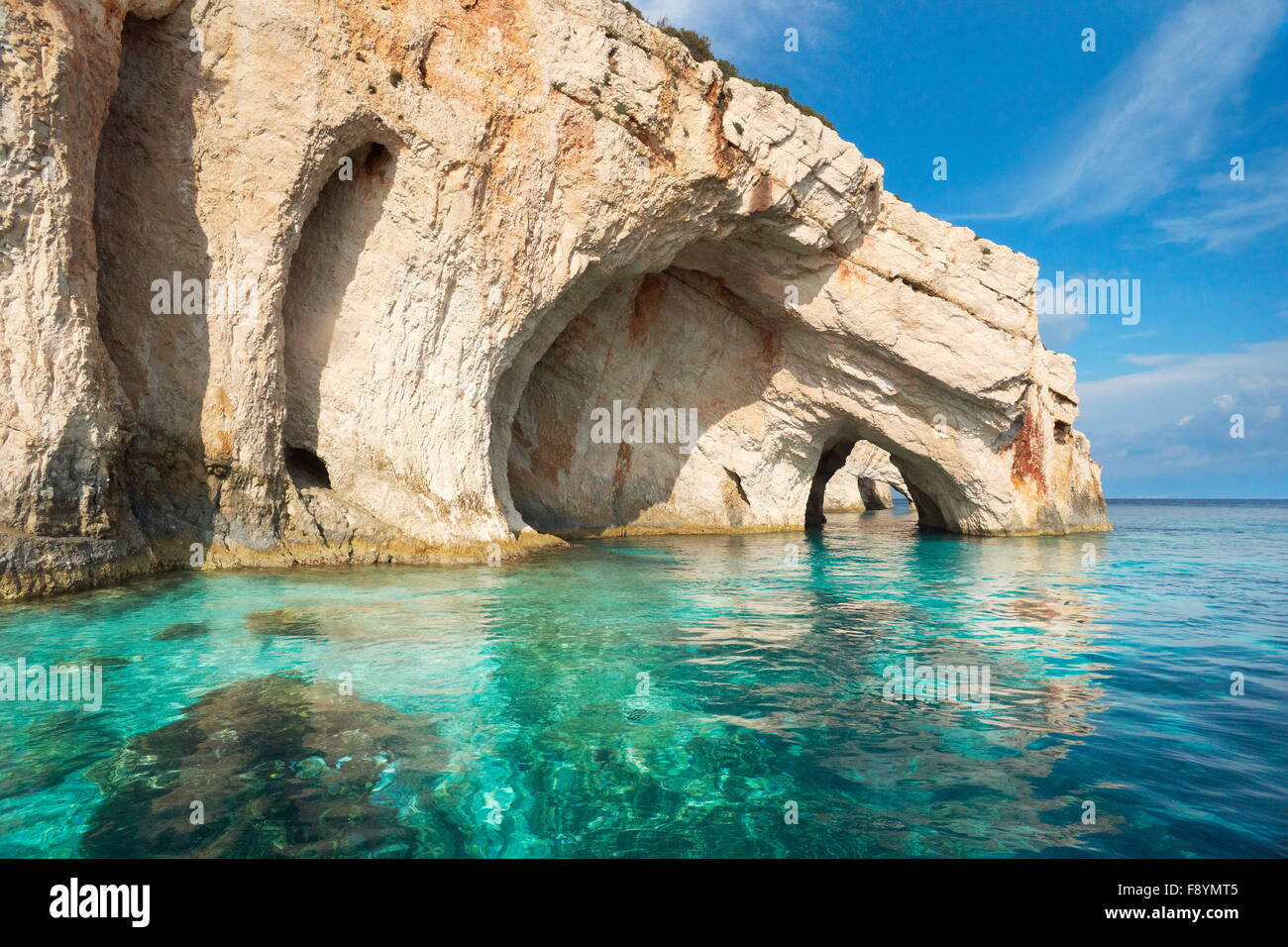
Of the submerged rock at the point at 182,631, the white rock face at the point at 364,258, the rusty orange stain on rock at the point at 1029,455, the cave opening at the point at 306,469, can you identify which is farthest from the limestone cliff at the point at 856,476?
the submerged rock at the point at 182,631

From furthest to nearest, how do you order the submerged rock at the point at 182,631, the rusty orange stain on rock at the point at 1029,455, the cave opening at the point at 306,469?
1. the rusty orange stain on rock at the point at 1029,455
2. the cave opening at the point at 306,469
3. the submerged rock at the point at 182,631

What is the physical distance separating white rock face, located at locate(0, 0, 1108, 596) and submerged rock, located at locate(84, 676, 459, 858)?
6963 mm

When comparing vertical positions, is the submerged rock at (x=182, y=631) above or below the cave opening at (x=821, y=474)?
below

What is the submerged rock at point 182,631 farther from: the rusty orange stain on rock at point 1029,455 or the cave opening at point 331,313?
the rusty orange stain on rock at point 1029,455

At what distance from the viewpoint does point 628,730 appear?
226 inches

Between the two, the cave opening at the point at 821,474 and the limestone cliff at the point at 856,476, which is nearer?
the cave opening at the point at 821,474

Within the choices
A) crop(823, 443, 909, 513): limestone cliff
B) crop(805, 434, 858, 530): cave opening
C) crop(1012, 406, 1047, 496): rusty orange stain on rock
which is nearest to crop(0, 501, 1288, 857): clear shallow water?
crop(1012, 406, 1047, 496): rusty orange stain on rock

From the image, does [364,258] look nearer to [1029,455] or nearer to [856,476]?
[1029,455]

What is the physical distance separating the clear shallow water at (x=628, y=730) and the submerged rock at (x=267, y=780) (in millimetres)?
23

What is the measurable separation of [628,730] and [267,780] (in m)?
2.48

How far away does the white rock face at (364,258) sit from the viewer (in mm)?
10641

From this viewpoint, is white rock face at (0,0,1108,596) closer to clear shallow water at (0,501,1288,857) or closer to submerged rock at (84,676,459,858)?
clear shallow water at (0,501,1288,857)

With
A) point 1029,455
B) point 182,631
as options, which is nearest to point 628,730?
point 182,631

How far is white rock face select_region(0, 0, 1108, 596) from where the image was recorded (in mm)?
10641
